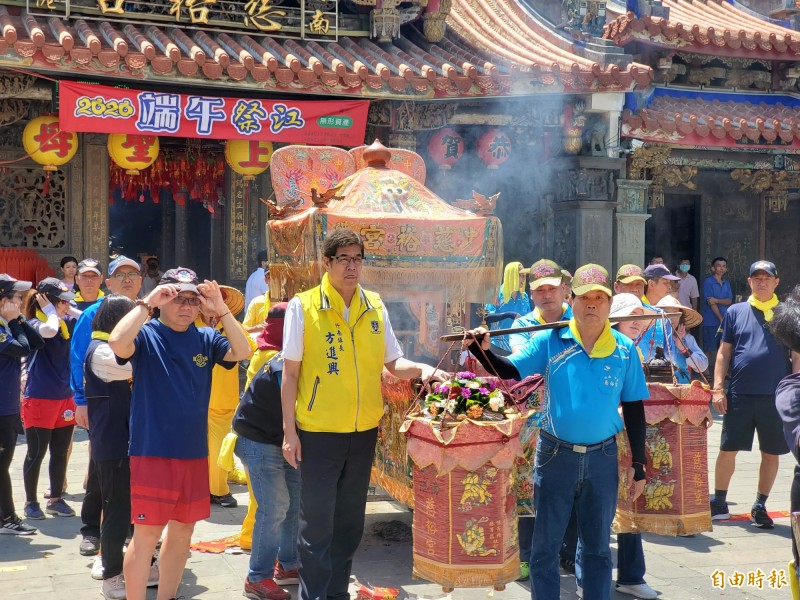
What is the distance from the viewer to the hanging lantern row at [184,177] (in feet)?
39.0

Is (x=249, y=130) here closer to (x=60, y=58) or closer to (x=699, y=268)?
(x=60, y=58)

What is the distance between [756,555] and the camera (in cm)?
568

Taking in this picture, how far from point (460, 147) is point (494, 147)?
0.39 m

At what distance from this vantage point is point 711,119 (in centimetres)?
1191

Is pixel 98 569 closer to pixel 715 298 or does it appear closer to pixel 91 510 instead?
pixel 91 510

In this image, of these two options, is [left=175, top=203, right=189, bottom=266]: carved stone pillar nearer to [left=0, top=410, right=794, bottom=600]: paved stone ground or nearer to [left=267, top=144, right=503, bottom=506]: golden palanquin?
[left=0, top=410, right=794, bottom=600]: paved stone ground

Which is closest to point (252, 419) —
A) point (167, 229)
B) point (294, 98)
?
point (294, 98)

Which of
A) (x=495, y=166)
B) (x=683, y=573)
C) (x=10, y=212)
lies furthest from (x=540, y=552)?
(x=10, y=212)

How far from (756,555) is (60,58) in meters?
7.19

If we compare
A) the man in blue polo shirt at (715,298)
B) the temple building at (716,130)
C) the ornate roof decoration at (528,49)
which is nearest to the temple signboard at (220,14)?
the ornate roof decoration at (528,49)

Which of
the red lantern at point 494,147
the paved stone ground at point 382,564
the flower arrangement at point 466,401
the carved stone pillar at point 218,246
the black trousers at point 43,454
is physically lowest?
the paved stone ground at point 382,564

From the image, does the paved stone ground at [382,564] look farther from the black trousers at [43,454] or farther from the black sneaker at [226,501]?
the black trousers at [43,454]

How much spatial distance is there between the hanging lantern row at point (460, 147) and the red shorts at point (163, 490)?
7.09 metres

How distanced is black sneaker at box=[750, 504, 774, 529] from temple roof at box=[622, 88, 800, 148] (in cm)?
608
